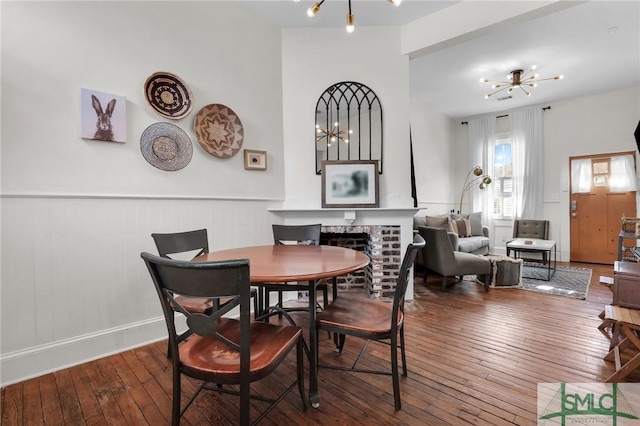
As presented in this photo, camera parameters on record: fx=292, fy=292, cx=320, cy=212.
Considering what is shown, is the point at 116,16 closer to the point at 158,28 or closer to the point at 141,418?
the point at 158,28

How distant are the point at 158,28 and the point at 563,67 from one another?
522cm

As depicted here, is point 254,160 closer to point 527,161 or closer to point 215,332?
point 215,332

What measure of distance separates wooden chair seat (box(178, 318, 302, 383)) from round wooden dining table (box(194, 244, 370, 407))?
233 mm

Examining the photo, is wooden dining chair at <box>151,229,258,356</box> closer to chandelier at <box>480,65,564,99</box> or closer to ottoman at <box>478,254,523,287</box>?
ottoman at <box>478,254,523,287</box>

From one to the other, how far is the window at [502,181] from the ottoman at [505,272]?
288cm

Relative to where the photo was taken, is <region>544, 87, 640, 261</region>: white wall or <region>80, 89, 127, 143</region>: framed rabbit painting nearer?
<region>80, 89, 127, 143</region>: framed rabbit painting

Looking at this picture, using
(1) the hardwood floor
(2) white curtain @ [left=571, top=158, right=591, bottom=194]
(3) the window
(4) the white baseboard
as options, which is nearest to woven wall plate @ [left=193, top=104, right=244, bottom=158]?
(4) the white baseboard

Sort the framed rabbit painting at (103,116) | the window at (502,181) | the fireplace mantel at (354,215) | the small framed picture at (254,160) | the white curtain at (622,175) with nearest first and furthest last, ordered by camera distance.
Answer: the framed rabbit painting at (103,116)
the small framed picture at (254,160)
the fireplace mantel at (354,215)
the white curtain at (622,175)
the window at (502,181)

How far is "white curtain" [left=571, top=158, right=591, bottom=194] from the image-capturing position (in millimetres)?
5434

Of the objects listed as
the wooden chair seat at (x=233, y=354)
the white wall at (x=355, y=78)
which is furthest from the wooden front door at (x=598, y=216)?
the wooden chair seat at (x=233, y=354)

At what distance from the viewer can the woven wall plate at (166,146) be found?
7.48 feet

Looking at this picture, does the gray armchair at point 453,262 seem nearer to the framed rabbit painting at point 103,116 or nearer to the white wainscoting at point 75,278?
the white wainscoting at point 75,278

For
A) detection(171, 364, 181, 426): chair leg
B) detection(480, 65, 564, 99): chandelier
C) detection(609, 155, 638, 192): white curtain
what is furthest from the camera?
detection(609, 155, 638, 192): white curtain

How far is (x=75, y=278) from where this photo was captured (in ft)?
6.54
